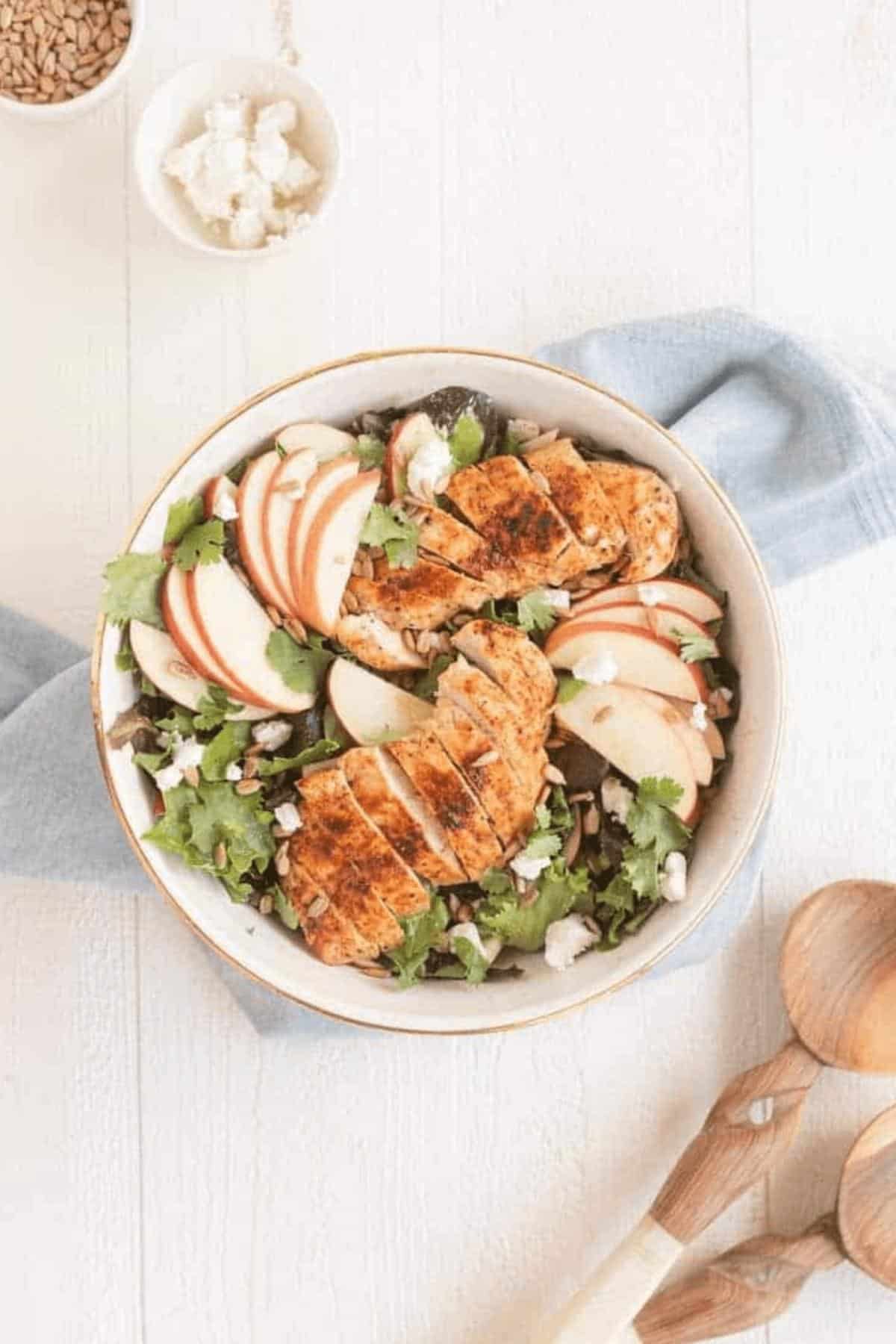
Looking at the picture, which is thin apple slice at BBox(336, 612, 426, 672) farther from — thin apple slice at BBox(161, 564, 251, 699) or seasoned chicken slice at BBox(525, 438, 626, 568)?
seasoned chicken slice at BBox(525, 438, 626, 568)

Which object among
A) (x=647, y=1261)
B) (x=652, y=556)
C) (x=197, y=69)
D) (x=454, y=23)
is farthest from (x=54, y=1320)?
(x=454, y=23)

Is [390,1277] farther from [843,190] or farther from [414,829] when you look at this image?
[843,190]

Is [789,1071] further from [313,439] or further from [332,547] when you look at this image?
[313,439]

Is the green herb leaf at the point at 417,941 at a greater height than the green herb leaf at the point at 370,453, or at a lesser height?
lesser

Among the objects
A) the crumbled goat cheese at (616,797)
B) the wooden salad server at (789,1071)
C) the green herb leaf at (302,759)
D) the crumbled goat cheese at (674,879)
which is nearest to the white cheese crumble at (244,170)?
the green herb leaf at (302,759)

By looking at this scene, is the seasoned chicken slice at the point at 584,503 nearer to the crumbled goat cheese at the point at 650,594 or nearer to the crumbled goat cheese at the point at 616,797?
the crumbled goat cheese at the point at 650,594

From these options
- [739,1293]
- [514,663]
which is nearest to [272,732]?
[514,663]
